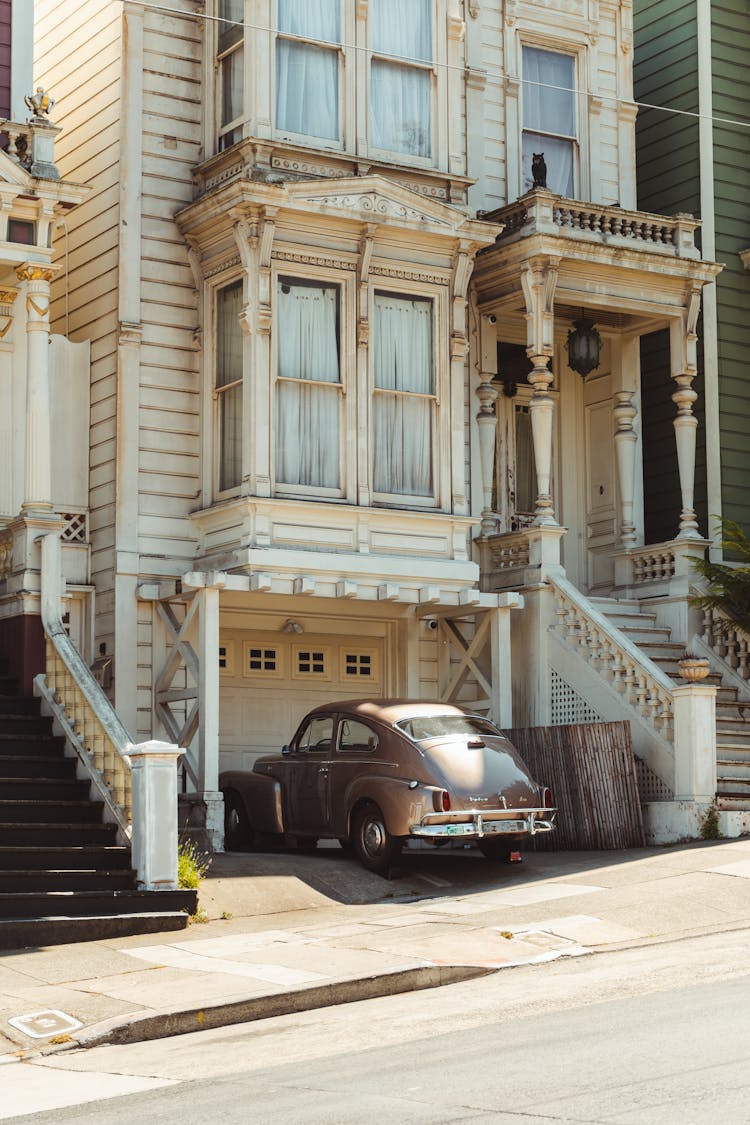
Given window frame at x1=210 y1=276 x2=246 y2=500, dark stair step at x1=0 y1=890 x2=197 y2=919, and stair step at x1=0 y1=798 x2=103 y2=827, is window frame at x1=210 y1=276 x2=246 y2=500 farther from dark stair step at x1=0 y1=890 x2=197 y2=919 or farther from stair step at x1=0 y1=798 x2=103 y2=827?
dark stair step at x1=0 y1=890 x2=197 y2=919

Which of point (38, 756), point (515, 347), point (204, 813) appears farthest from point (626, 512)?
point (38, 756)

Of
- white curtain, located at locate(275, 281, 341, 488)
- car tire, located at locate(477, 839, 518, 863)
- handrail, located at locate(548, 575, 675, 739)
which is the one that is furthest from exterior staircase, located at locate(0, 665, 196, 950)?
handrail, located at locate(548, 575, 675, 739)

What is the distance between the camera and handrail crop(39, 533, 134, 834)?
51.2 feet

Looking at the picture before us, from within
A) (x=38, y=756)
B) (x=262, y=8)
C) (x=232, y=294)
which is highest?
(x=262, y=8)

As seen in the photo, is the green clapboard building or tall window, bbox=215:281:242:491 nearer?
tall window, bbox=215:281:242:491

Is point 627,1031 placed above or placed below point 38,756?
below

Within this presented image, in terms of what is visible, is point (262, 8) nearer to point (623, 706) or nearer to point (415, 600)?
point (415, 600)

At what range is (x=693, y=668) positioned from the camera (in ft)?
Result: 60.6

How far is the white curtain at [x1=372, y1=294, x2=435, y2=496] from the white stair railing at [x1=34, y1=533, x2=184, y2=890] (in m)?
4.66

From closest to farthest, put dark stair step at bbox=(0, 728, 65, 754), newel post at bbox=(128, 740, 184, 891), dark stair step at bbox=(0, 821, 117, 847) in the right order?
newel post at bbox=(128, 740, 184, 891) < dark stair step at bbox=(0, 821, 117, 847) < dark stair step at bbox=(0, 728, 65, 754)

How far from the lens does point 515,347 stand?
23.6m

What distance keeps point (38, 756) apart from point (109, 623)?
11.6 feet

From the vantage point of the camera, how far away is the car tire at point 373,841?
16719mm

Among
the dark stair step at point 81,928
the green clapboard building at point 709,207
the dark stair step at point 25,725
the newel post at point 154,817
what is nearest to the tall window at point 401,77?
the green clapboard building at point 709,207
